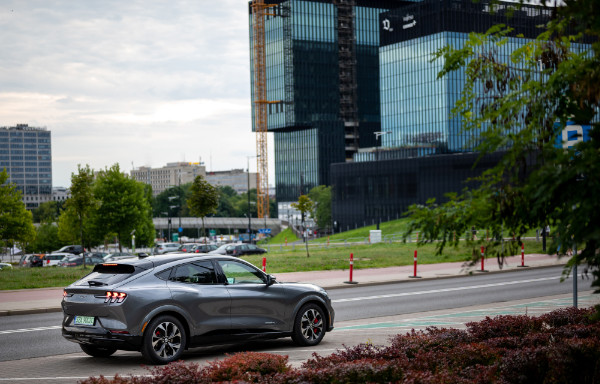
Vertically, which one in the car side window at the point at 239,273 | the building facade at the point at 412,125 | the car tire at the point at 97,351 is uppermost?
the building facade at the point at 412,125

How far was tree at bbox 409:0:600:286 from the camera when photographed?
561 cm

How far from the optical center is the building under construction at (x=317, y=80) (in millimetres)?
152875

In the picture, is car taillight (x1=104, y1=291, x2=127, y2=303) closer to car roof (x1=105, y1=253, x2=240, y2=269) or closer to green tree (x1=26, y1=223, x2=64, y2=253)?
car roof (x1=105, y1=253, x2=240, y2=269)

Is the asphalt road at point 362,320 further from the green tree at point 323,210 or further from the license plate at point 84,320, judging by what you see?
the green tree at point 323,210

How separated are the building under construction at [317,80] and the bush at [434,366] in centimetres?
14397

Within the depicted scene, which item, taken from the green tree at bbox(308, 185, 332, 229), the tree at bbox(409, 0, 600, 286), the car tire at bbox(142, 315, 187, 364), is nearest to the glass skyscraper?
the green tree at bbox(308, 185, 332, 229)

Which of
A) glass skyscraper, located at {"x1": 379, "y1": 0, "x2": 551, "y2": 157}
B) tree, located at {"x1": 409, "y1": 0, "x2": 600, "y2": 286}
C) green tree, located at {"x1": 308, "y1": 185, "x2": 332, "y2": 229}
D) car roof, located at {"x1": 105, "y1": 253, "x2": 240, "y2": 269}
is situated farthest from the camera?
green tree, located at {"x1": 308, "y1": 185, "x2": 332, "y2": 229}

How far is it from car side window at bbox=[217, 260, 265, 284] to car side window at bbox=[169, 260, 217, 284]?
0.26 meters

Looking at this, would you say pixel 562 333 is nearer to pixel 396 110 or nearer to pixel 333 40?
pixel 396 110

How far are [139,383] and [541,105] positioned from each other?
15.1 ft

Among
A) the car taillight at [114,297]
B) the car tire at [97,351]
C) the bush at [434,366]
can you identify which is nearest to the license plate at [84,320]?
the car taillight at [114,297]

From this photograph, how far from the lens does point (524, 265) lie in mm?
36719

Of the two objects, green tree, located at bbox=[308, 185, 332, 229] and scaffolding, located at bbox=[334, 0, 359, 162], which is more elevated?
scaffolding, located at bbox=[334, 0, 359, 162]

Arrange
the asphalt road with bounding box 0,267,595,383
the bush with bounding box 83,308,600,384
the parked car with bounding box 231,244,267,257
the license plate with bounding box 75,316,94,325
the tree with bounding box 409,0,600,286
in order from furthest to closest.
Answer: the parked car with bounding box 231,244,267,257 → the asphalt road with bounding box 0,267,595,383 → the license plate with bounding box 75,316,94,325 → the bush with bounding box 83,308,600,384 → the tree with bounding box 409,0,600,286
